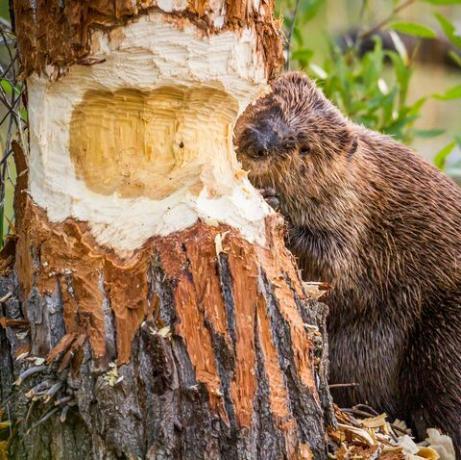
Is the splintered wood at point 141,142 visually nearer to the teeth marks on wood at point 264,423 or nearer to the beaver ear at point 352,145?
the teeth marks on wood at point 264,423

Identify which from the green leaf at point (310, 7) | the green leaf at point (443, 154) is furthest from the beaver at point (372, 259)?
the green leaf at point (310, 7)

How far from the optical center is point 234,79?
2.69m

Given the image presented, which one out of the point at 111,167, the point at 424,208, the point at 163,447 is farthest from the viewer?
the point at 424,208

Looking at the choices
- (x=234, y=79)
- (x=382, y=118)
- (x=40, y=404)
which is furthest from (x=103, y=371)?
(x=382, y=118)

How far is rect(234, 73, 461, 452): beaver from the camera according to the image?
12.2 feet

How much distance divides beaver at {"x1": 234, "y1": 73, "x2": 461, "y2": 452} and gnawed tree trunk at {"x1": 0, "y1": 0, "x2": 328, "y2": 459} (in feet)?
3.16

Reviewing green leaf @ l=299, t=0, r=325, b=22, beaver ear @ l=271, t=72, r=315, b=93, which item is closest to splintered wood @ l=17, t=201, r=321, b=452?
beaver ear @ l=271, t=72, r=315, b=93

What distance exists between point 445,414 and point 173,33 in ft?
6.31

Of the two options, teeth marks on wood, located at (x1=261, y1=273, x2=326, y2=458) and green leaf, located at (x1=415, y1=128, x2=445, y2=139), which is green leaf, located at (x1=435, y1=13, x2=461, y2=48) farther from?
teeth marks on wood, located at (x1=261, y1=273, x2=326, y2=458)

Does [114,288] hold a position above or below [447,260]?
above

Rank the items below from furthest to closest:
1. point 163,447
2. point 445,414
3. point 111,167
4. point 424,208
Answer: point 424,208
point 445,414
point 111,167
point 163,447

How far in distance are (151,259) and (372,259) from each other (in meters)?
1.51

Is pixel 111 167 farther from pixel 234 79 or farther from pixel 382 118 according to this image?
pixel 382 118

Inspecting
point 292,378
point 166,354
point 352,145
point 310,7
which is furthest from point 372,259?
point 310,7
